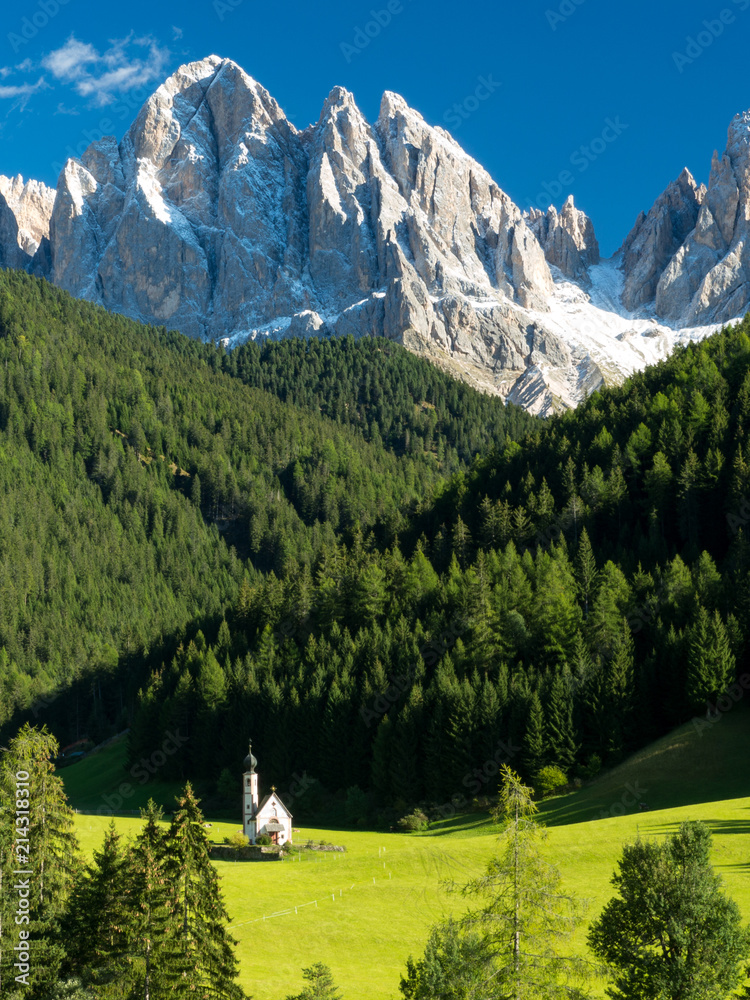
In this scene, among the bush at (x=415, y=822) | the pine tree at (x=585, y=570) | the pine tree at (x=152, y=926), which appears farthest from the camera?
the pine tree at (x=585, y=570)

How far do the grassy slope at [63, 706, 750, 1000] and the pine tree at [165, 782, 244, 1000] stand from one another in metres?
8.15

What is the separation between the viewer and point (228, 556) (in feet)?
622

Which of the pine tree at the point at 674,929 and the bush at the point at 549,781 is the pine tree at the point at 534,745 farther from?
the pine tree at the point at 674,929

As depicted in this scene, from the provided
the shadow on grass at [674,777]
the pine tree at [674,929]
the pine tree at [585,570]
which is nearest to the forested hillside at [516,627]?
the pine tree at [585,570]

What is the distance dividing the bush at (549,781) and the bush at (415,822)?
31.9ft

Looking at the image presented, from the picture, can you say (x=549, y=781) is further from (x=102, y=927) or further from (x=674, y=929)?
(x=674, y=929)

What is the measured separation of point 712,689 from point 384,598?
1541 inches

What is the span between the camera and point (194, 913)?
105 ft

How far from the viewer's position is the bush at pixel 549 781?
2906 inches

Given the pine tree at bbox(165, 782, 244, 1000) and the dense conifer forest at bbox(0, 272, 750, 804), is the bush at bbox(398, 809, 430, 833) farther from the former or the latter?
the pine tree at bbox(165, 782, 244, 1000)

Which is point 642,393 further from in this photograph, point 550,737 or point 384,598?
point 550,737

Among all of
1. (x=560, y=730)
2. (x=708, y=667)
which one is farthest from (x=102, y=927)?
(x=708, y=667)

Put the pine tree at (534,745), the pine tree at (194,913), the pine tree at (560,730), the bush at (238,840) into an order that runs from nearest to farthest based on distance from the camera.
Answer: the pine tree at (194,913) < the bush at (238,840) < the pine tree at (534,745) < the pine tree at (560,730)

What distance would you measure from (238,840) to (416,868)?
18.9 m
